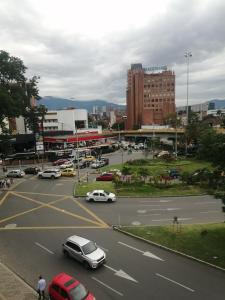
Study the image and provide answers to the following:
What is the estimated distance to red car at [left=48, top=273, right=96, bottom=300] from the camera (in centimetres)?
1565

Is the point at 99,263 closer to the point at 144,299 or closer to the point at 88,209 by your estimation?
the point at 144,299

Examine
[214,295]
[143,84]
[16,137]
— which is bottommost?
[214,295]

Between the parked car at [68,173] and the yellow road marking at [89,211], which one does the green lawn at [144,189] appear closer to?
the yellow road marking at [89,211]

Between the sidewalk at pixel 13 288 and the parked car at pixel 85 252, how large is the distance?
12.8ft

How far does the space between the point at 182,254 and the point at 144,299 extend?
6.13 metres

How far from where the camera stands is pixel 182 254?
71.2 ft

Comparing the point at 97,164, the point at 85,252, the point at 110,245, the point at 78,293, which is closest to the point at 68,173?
the point at 97,164

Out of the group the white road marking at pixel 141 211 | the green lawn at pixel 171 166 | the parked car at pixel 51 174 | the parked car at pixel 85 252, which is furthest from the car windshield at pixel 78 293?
the green lawn at pixel 171 166

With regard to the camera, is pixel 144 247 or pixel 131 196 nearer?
pixel 144 247

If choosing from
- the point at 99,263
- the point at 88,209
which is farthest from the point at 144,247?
the point at 88,209

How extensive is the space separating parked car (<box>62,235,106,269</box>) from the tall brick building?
142 meters

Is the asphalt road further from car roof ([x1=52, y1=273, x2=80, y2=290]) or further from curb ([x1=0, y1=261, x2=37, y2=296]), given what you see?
car roof ([x1=52, y1=273, x2=80, y2=290])

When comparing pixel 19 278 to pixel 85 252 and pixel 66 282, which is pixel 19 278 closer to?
pixel 66 282

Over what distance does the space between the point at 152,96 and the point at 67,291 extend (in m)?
154
